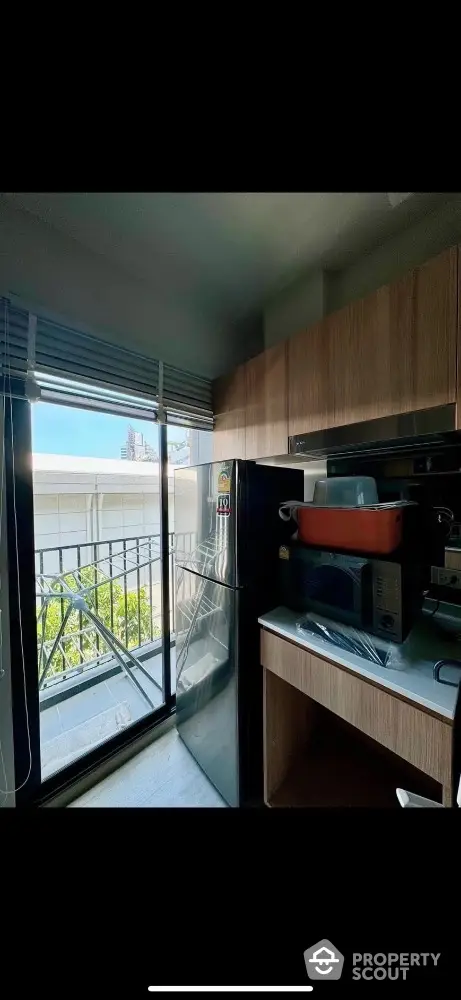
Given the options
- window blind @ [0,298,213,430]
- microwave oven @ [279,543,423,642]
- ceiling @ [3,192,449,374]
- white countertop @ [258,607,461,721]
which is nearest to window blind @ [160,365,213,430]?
window blind @ [0,298,213,430]

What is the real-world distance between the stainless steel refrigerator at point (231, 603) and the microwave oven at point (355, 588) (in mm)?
113

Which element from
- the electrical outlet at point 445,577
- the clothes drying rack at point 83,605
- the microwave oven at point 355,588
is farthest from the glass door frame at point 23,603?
the electrical outlet at point 445,577

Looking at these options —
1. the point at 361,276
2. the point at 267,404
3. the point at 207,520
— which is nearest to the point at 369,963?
the point at 207,520

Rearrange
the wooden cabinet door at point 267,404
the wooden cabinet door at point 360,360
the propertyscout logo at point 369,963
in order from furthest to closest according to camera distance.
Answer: the wooden cabinet door at point 267,404, the wooden cabinet door at point 360,360, the propertyscout logo at point 369,963

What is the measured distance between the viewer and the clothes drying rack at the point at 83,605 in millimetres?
1547

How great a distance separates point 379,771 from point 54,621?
1.82m

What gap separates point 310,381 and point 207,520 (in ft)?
2.43

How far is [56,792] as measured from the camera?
3.87 ft

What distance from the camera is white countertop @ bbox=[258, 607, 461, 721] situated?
2.33ft

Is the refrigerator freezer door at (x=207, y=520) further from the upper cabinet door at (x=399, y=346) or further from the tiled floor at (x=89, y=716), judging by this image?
the tiled floor at (x=89, y=716)

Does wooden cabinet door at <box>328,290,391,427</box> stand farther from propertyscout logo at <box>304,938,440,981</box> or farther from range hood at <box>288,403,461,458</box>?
propertyscout logo at <box>304,938,440,981</box>

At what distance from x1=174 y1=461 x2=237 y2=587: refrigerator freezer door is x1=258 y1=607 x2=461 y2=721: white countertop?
32cm
